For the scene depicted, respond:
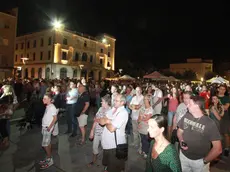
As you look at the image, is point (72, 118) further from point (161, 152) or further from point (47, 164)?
point (161, 152)

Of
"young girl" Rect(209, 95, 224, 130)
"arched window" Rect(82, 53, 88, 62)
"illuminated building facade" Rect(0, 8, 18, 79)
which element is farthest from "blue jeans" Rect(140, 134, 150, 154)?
"arched window" Rect(82, 53, 88, 62)

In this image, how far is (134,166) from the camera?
14.6 ft

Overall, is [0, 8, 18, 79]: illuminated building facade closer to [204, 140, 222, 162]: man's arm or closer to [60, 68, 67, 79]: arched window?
[60, 68, 67, 79]: arched window

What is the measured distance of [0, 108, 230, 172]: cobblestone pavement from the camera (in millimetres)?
4215

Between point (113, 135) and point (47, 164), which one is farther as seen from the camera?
point (47, 164)

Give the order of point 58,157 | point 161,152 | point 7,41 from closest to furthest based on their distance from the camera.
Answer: point 161,152 → point 58,157 → point 7,41

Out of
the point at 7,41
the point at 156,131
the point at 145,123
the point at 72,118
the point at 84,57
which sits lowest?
the point at 72,118

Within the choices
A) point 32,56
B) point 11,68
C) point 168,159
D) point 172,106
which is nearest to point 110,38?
point 32,56

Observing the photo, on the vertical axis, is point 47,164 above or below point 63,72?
below

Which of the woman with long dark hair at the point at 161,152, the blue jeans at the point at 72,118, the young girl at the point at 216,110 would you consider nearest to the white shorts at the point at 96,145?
the blue jeans at the point at 72,118

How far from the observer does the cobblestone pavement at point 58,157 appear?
4.21 meters

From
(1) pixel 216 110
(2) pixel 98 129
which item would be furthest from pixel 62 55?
(1) pixel 216 110

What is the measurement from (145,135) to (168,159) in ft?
9.18

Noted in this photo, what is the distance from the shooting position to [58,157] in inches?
188
